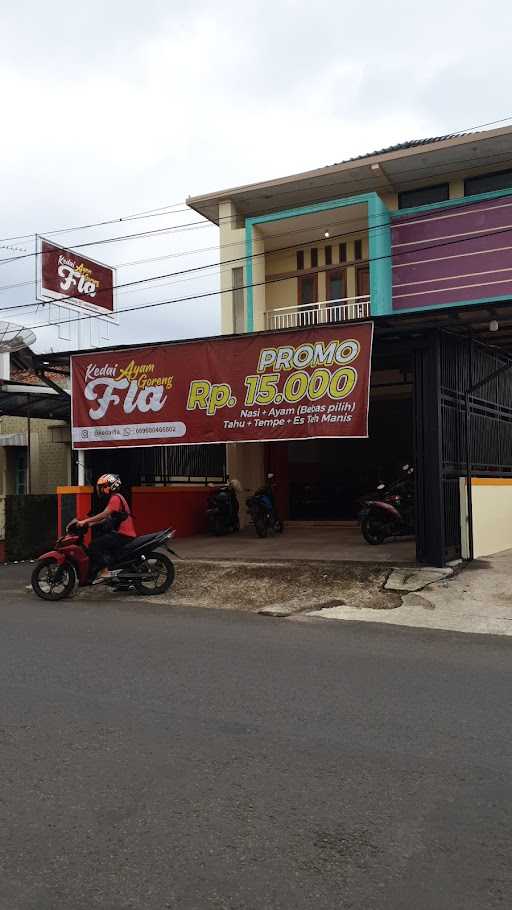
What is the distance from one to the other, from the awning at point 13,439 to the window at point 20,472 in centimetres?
69

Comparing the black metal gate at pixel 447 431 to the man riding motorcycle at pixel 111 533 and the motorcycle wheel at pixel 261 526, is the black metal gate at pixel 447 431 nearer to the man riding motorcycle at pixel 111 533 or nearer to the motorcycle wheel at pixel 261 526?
Result: the man riding motorcycle at pixel 111 533

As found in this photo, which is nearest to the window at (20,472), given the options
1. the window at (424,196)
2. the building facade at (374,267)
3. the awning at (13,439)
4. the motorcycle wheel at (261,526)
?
the awning at (13,439)

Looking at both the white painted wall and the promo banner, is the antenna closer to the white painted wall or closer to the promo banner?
the promo banner

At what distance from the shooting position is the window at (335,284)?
20000 millimetres

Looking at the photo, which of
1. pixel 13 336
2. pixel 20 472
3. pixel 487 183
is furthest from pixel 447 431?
pixel 20 472

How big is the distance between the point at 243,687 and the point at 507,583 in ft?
19.6

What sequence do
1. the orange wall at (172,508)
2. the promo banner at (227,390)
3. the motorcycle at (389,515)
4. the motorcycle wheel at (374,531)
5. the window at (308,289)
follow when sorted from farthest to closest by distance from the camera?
1. the window at (308,289)
2. the orange wall at (172,508)
3. the motorcycle wheel at (374,531)
4. the motorcycle at (389,515)
5. the promo banner at (227,390)

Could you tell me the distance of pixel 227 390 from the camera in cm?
1279

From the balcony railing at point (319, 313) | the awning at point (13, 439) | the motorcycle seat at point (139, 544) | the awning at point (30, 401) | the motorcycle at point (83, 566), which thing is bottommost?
the motorcycle at point (83, 566)

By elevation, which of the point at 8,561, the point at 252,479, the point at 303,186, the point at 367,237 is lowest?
the point at 8,561

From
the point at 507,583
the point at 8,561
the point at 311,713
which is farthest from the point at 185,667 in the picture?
the point at 8,561

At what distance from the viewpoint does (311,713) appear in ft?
17.0

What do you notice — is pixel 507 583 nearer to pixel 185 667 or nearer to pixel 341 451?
pixel 185 667

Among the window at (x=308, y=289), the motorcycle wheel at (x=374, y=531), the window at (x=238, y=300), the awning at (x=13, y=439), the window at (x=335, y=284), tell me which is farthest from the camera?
the awning at (x=13, y=439)
